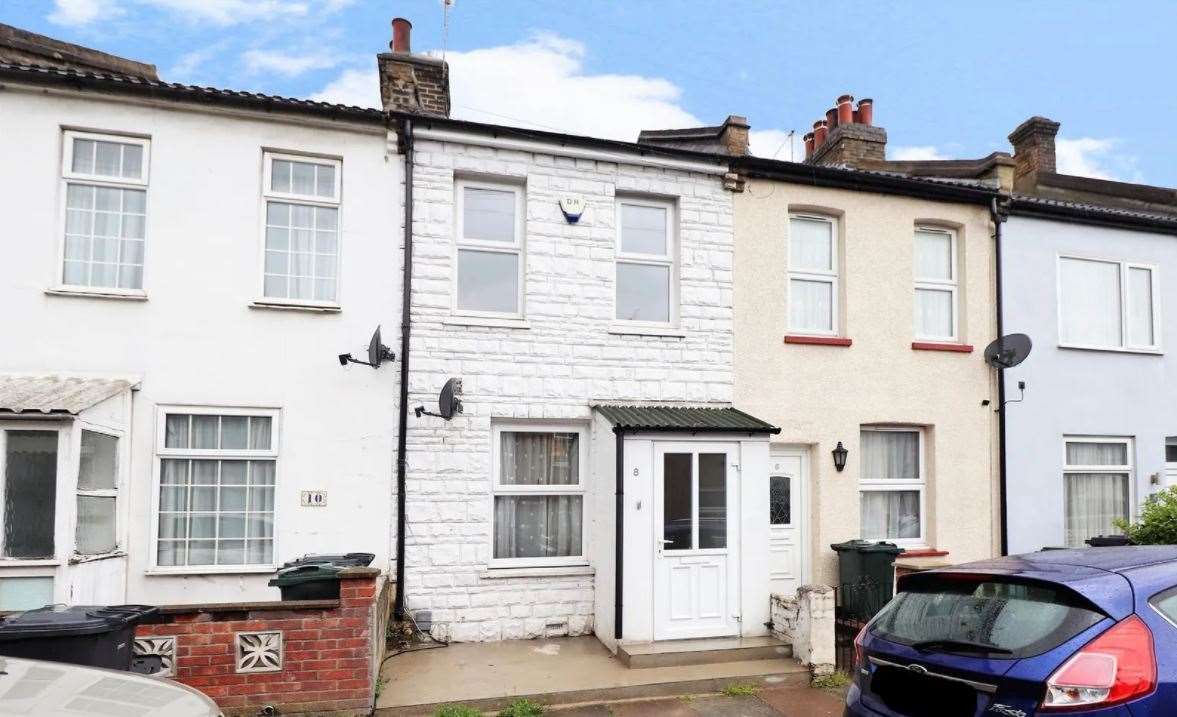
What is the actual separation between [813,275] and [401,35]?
19.4 ft

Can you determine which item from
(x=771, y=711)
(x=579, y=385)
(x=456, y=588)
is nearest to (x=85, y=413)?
(x=456, y=588)

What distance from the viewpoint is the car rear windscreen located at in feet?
11.4

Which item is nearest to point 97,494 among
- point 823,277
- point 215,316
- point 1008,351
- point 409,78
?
point 215,316

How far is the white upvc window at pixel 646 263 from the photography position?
9469 millimetres

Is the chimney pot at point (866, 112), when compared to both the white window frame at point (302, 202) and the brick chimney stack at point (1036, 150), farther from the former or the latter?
the white window frame at point (302, 202)

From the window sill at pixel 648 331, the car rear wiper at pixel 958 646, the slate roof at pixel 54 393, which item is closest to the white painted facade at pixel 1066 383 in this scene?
the window sill at pixel 648 331

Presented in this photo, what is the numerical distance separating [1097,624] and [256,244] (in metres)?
7.86

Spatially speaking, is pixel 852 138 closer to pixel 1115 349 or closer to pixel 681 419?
pixel 1115 349

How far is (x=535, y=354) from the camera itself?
29.1 feet

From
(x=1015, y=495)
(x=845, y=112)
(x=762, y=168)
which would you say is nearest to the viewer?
(x=762, y=168)

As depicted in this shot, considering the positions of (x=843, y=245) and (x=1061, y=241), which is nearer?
(x=843, y=245)

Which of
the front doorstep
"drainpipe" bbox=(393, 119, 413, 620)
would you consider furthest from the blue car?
"drainpipe" bbox=(393, 119, 413, 620)

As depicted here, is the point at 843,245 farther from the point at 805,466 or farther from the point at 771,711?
the point at 771,711

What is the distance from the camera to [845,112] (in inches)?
524
